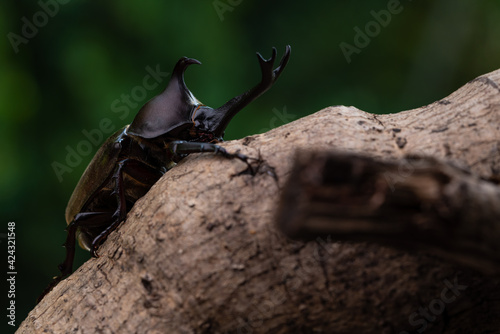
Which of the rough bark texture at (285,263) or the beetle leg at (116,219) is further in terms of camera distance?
the beetle leg at (116,219)

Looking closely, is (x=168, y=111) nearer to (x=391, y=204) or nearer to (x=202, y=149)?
(x=202, y=149)

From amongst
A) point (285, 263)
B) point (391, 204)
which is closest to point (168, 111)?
point (285, 263)

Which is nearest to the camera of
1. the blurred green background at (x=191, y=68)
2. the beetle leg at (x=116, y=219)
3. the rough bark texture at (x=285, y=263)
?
the rough bark texture at (x=285, y=263)

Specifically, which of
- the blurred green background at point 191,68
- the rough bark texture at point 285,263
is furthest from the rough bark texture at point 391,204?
the blurred green background at point 191,68

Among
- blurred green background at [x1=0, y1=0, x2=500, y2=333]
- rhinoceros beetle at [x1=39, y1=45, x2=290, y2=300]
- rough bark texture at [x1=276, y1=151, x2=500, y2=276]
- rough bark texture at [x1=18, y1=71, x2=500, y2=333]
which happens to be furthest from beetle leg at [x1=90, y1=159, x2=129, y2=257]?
blurred green background at [x1=0, y1=0, x2=500, y2=333]

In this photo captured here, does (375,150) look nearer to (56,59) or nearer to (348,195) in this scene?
(348,195)

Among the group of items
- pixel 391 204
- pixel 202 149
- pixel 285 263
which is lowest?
pixel 285 263

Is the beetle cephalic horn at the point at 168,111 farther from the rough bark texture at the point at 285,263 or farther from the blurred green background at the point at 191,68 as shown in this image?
the blurred green background at the point at 191,68

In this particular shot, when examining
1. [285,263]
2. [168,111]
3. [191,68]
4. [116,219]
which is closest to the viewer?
[285,263]
